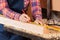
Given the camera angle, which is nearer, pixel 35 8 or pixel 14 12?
pixel 14 12

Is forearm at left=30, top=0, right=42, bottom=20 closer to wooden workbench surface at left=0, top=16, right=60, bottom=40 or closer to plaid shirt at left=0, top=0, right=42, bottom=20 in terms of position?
plaid shirt at left=0, top=0, right=42, bottom=20

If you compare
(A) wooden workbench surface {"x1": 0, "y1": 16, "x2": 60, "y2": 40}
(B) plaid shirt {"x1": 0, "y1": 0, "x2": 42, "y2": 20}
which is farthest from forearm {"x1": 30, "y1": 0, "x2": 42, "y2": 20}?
(A) wooden workbench surface {"x1": 0, "y1": 16, "x2": 60, "y2": 40}

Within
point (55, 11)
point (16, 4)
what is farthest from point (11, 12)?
point (55, 11)

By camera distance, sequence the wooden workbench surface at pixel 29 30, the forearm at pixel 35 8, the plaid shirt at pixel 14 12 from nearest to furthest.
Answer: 1. the wooden workbench surface at pixel 29 30
2. the plaid shirt at pixel 14 12
3. the forearm at pixel 35 8

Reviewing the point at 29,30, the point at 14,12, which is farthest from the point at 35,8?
the point at 29,30

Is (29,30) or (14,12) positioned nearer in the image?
(29,30)

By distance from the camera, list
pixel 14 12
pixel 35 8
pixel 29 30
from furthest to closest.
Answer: pixel 35 8 < pixel 14 12 < pixel 29 30

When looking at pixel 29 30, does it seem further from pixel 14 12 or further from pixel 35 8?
pixel 35 8

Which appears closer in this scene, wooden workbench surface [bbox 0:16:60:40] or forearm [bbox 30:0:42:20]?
wooden workbench surface [bbox 0:16:60:40]

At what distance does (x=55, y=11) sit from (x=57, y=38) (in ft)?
2.30

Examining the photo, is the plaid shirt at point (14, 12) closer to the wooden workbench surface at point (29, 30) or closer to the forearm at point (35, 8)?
the forearm at point (35, 8)

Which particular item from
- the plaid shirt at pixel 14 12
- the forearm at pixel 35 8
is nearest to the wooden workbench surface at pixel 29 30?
the plaid shirt at pixel 14 12

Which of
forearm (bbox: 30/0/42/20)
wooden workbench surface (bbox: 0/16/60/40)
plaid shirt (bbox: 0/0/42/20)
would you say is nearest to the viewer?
wooden workbench surface (bbox: 0/16/60/40)

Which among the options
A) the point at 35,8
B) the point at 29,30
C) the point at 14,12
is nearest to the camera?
the point at 29,30
